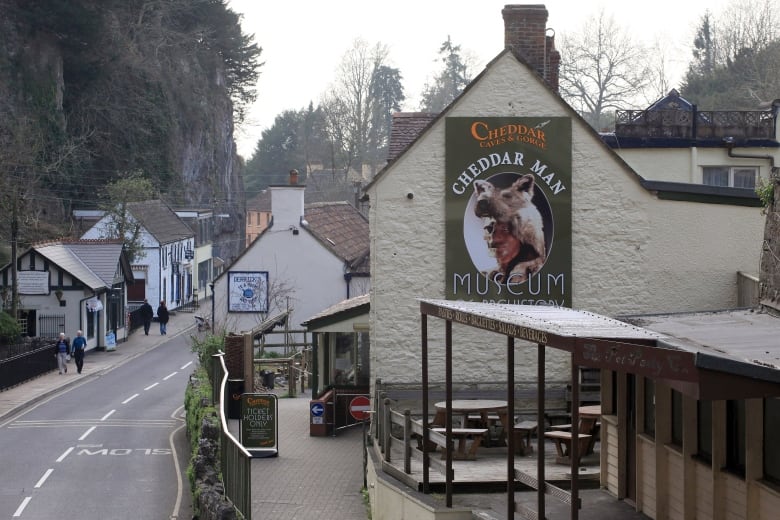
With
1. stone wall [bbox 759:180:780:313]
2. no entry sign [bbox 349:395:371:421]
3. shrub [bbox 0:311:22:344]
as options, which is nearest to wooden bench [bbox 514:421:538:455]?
stone wall [bbox 759:180:780:313]

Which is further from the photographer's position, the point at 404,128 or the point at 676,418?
the point at 404,128

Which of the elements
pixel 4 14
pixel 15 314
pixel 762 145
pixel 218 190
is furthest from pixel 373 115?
pixel 762 145

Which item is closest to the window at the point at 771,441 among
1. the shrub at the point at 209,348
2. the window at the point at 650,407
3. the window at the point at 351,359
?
the window at the point at 650,407

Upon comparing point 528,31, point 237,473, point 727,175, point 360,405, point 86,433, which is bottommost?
point 86,433

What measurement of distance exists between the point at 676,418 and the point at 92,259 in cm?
4392

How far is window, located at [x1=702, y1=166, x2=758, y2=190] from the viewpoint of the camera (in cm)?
2922

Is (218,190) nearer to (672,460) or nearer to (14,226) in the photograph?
(14,226)

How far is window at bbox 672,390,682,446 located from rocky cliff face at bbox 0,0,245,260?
4265 cm

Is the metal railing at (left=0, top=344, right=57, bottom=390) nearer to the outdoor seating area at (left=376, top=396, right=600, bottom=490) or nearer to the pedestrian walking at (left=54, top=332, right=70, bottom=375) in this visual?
the pedestrian walking at (left=54, top=332, right=70, bottom=375)

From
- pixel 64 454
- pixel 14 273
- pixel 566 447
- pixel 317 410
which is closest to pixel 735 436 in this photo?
pixel 566 447

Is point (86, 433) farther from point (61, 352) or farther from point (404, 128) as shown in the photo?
point (61, 352)

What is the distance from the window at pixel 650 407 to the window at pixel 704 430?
3.63ft

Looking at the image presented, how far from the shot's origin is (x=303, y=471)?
22.5 meters

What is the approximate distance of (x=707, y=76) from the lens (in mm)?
68625
